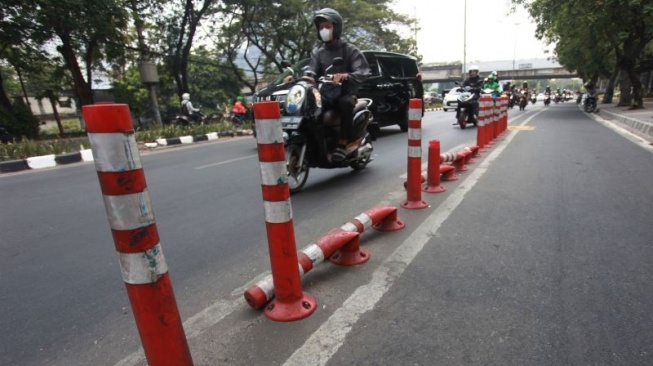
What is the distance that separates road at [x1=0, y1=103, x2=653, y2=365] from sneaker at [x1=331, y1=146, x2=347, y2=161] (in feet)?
1.23

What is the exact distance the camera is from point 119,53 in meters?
16.4

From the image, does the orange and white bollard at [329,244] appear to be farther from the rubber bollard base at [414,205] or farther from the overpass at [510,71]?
the overpass at [510,71]

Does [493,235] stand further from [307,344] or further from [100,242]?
[100,242]

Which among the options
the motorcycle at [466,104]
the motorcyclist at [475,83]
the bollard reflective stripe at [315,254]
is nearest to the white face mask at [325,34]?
the bollard reflective stripe at [315,254]

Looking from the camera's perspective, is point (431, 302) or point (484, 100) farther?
point (484, 100)

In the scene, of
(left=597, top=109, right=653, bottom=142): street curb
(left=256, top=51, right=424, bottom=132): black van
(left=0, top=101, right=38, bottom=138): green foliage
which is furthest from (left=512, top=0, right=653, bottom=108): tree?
(left=0, top=101, right=38, bottom=138): green foliage

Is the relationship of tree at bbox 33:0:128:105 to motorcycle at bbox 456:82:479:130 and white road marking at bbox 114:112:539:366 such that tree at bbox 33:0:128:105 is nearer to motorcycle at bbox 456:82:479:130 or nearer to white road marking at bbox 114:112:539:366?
motorcycle at bbox 456:82:479:130

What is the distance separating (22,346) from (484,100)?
22.3 feet

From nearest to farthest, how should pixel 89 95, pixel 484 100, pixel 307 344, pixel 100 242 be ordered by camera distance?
pixel 307 344 → pixel 100 242 → pixel 484 100 → pixel 89 95

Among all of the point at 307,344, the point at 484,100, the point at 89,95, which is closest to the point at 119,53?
the point at 89,95

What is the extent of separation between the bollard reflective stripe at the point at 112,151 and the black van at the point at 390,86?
7.42m

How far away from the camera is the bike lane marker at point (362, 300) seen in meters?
1.81

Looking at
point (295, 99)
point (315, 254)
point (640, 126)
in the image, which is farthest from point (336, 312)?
point (640, 126)

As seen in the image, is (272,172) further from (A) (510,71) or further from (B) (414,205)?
(A) (510,71)
